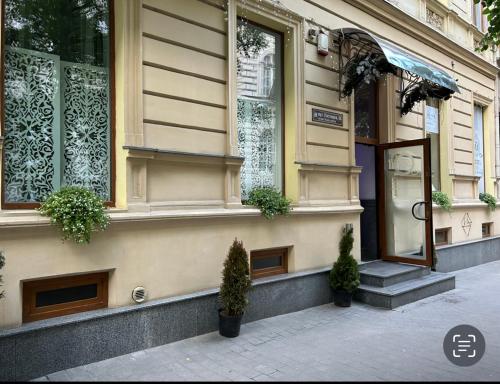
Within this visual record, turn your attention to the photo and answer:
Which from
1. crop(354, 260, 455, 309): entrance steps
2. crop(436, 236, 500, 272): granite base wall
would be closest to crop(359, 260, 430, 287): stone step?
crop(354, 260, 455, 309): entrance steps

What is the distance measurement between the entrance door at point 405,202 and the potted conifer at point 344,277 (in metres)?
1.93

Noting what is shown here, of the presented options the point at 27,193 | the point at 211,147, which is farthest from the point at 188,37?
the point at 27,193

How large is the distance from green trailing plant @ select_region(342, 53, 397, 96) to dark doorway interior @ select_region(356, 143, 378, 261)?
5.37 feet

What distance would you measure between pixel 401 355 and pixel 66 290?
11.7 ft

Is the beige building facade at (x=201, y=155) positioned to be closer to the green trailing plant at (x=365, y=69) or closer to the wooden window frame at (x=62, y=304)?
the wooden window frame at (x=62, y=304)

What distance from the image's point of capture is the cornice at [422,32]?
8.14 metres

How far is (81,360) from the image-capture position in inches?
167

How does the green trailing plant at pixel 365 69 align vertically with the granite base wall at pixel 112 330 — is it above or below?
above

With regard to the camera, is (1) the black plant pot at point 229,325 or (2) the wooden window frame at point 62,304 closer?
(2) the wooden window frame at point 62,304

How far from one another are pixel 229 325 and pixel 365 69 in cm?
447

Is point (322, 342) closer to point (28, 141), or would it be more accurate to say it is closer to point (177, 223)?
point (177, 223)

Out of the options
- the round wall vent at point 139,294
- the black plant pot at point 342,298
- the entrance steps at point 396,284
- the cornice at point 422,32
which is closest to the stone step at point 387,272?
the entrance steps at point 396,284

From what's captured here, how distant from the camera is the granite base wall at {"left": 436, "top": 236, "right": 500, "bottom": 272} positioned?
31.3 ft

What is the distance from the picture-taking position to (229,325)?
509 centimetres
